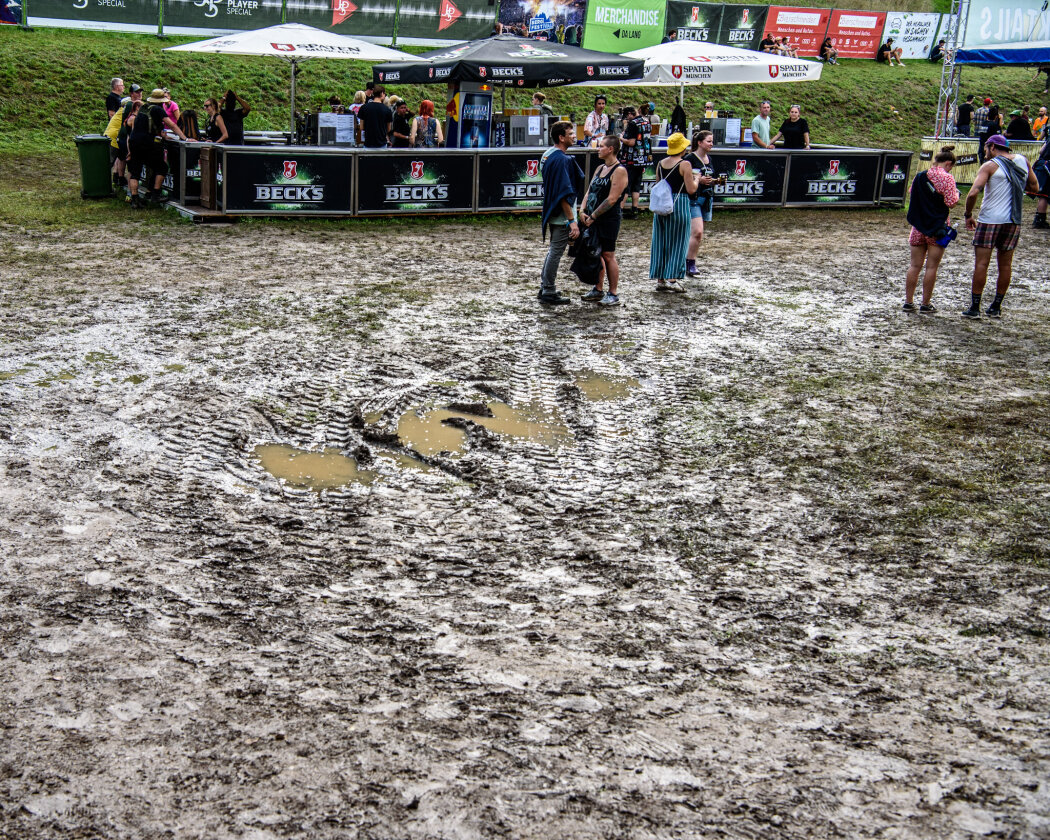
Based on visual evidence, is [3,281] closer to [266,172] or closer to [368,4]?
[266,172]

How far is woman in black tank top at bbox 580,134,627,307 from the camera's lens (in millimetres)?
10656

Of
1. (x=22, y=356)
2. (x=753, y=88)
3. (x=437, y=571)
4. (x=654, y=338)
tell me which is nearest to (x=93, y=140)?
(x=22, y=356)

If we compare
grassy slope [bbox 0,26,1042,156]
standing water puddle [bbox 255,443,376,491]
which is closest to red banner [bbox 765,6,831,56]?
grassy slope [bbox 0,26,1042,156]

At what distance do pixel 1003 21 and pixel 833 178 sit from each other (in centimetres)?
946

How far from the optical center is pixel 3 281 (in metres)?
11.0

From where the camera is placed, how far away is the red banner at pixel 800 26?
110 feet

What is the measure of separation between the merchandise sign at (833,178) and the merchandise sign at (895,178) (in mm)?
300

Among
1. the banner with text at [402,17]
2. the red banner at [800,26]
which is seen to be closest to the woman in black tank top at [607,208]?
the banner with text at [402,17]

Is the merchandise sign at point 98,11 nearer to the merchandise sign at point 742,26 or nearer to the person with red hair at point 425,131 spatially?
the person with red hair at point 425,131

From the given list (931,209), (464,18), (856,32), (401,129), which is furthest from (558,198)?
(856,32)

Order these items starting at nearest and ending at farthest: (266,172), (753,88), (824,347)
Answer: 1. (824,347)
2. (266,172)
3. (753,88)

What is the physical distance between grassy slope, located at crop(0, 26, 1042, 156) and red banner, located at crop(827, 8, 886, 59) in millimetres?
794

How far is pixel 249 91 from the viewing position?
26.7 metres

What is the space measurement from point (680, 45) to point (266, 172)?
9.96m
